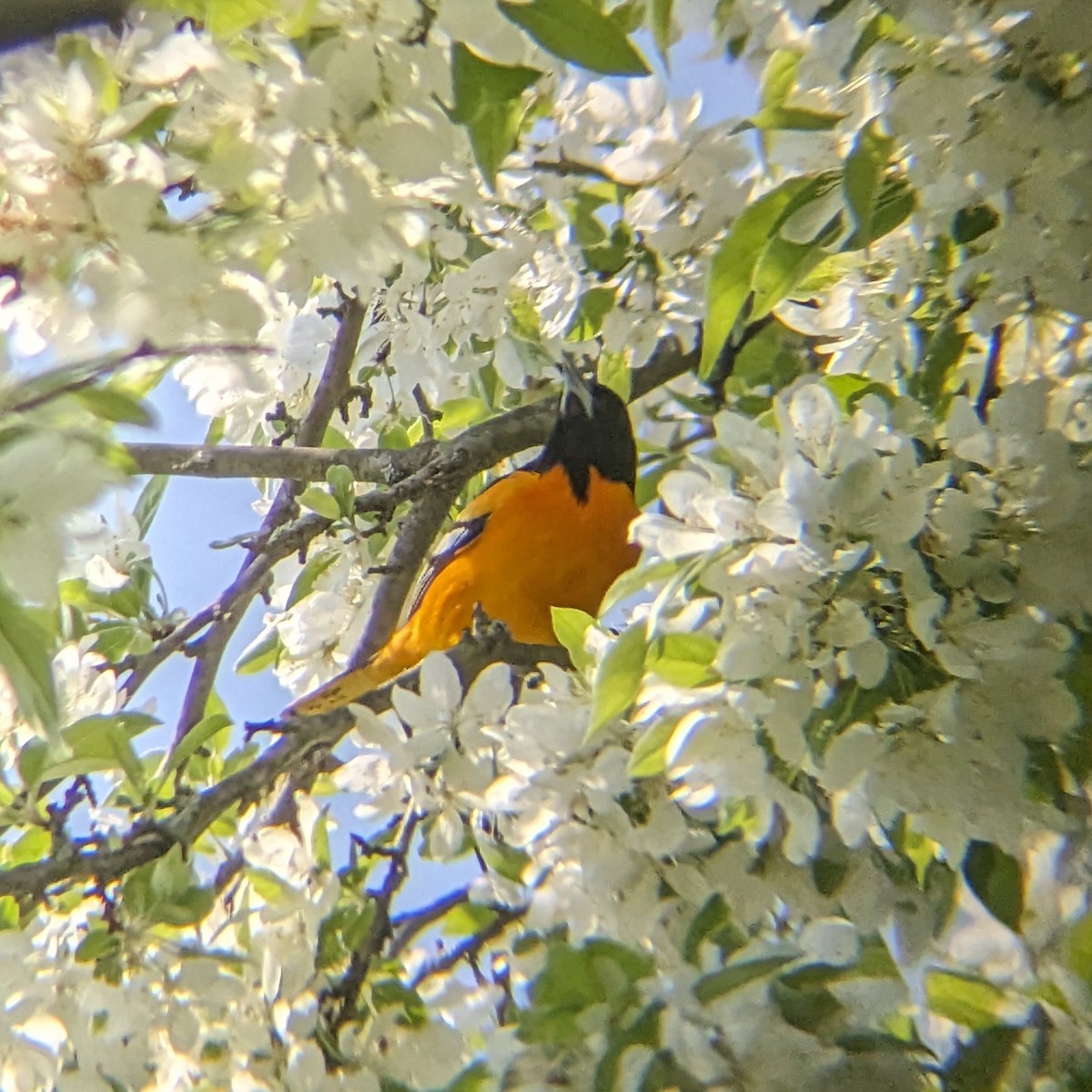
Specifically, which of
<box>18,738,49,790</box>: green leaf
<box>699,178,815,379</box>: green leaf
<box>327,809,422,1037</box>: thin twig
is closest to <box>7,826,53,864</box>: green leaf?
<box>18,738,49,790</box>: green leaf

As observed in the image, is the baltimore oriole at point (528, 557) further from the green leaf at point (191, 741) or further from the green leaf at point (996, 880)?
the green leaf at point (996, 880)

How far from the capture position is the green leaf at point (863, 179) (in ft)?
2.89

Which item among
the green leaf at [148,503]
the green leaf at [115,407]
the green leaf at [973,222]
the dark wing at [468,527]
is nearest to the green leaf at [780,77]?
the green leaf at [973,222]

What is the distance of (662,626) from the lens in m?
0.86

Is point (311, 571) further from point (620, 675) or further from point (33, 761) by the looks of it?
point (620, 675)

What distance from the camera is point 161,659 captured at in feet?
6.36

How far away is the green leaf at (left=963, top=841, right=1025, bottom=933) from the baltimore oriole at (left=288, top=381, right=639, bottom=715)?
61.6 inches

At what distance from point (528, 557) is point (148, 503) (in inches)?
32.2

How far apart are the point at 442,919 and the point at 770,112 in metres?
1.00

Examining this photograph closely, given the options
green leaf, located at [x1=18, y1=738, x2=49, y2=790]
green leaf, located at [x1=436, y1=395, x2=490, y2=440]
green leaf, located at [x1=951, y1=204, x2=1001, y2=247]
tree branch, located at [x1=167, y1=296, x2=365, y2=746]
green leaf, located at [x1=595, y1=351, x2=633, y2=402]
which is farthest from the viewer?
green leaf, located at [x1=436, y1=395, x2=490, y2=440]

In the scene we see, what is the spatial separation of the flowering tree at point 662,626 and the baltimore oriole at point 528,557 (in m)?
1.11

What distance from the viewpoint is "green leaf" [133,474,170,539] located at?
2.19 meters

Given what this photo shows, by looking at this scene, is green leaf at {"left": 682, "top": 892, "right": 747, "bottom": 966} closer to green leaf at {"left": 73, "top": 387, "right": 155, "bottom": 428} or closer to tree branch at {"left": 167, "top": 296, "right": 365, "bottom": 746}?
green leaf at {"left": 73, "top": 387, "right": 155, "bottom": 428}

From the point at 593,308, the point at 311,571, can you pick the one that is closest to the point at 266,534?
the point at 311,571
